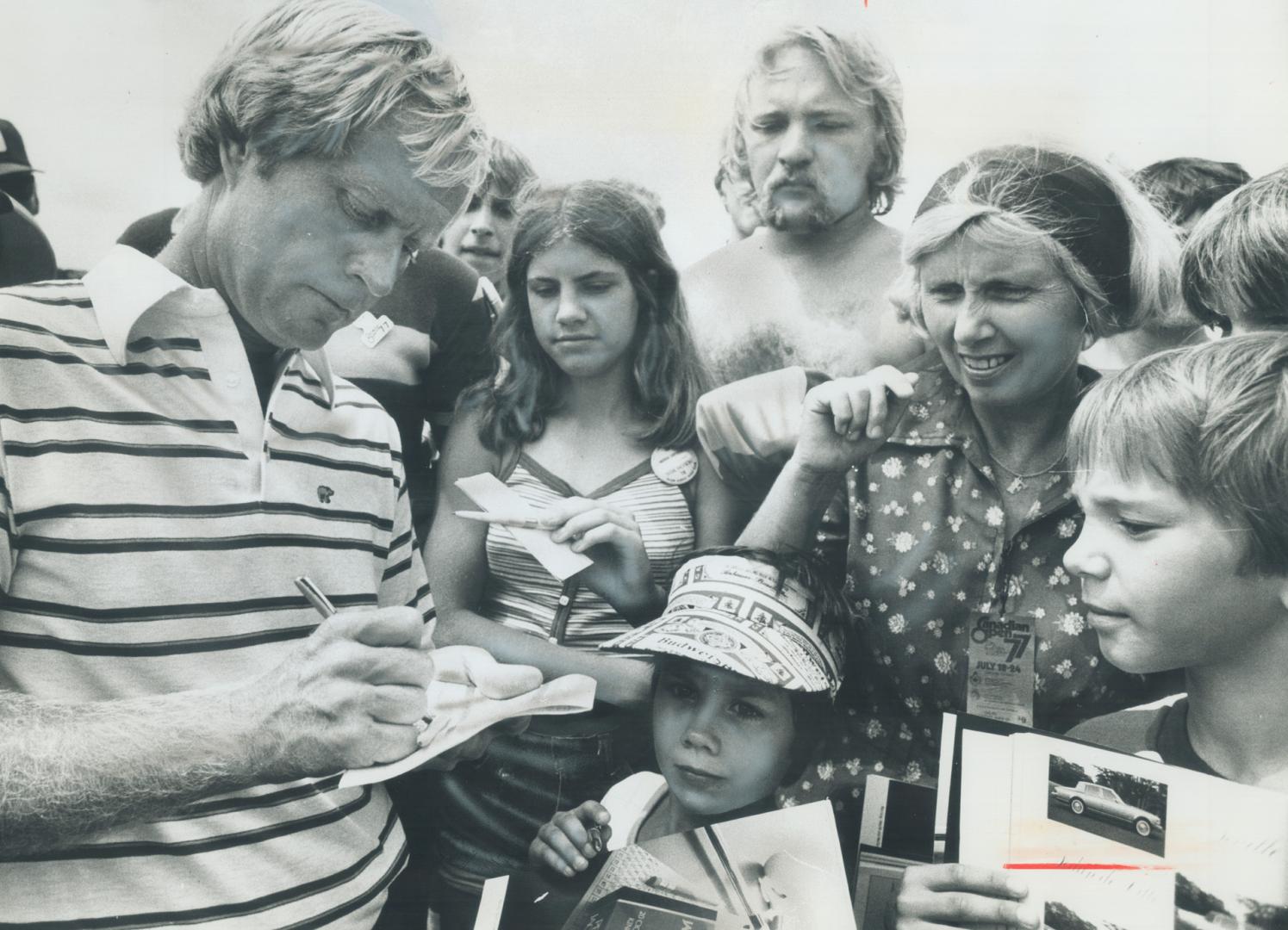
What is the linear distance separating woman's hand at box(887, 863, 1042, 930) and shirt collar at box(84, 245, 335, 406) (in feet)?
6.24

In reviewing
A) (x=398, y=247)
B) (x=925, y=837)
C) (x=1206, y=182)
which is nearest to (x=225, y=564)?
(x=398, y=247)

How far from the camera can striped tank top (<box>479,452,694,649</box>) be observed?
2.21 metres

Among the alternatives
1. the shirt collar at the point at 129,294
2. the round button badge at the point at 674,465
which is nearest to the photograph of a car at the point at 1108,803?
the round button badge at the point at 674,465

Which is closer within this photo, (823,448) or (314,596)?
(314,596)

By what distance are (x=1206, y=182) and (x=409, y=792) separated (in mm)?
2228

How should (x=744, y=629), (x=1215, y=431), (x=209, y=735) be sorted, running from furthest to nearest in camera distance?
(x=744, y=629), (x=1215, y=431), (x=209, y=735)

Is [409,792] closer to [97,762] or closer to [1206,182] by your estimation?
[97,762]

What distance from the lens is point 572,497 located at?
2.22m

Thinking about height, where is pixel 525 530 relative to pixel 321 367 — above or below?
below

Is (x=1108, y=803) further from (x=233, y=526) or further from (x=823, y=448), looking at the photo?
(x=233, y=526)

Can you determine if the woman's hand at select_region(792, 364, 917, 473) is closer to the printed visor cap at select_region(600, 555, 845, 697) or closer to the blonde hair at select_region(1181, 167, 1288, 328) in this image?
the printed visor cap at select_region(600, 555, 845, 697)

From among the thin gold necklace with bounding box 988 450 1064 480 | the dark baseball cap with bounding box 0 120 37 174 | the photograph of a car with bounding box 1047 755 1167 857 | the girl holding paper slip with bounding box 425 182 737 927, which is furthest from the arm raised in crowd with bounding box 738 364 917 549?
the dark baseball cap with bounding box 0 120 37 174

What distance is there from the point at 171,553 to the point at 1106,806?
6.53 ft

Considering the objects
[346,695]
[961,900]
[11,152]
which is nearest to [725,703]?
[961,900]
